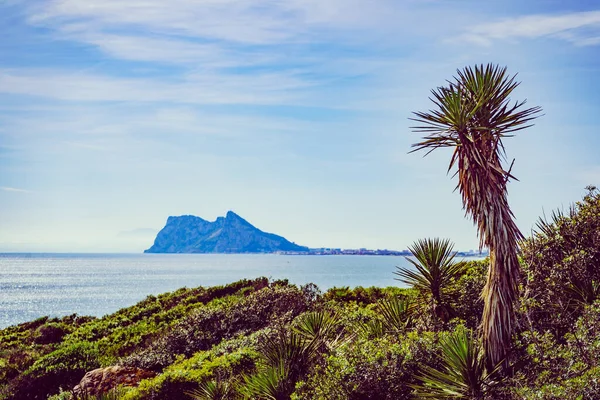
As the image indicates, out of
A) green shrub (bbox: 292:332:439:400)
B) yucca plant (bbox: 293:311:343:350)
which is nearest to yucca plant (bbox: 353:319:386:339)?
yucca plant (bbox: 293:311:343:350)

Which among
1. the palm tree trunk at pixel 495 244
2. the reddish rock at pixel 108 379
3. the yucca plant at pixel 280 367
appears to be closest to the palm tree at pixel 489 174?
the palm tree trunk at pixel 495 244

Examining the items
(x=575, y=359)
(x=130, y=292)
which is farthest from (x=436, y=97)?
(x=130, y=292)

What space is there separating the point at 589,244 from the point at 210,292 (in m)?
20.9

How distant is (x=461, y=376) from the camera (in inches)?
372

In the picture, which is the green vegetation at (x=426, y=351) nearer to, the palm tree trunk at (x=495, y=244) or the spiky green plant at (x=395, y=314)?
the spiky green plant at (x=395, y=314)

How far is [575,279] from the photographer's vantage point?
39.1 feet

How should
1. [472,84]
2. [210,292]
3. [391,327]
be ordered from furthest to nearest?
[210,292], [391,327], [472,84]

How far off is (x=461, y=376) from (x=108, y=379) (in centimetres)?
988

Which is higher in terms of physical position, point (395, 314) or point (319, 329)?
point (395, 314)

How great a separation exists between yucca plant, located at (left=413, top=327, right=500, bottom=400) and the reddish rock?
8.68m

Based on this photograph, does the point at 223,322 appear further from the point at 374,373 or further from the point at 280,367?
the point at 374,373

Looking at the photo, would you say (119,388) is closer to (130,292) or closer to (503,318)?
(503,318)

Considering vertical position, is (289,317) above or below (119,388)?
above

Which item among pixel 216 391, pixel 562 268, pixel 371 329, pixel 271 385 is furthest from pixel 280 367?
pixel 562 268
